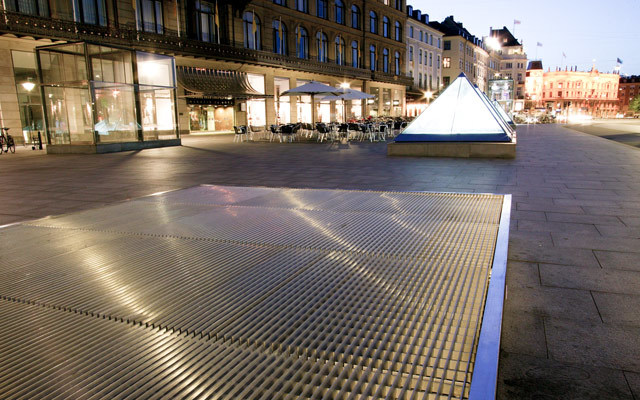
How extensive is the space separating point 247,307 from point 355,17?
4356cm

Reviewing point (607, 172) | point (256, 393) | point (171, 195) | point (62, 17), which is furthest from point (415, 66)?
point (256, 393)

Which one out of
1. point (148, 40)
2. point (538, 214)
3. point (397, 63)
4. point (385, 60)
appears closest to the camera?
point (538, 214)

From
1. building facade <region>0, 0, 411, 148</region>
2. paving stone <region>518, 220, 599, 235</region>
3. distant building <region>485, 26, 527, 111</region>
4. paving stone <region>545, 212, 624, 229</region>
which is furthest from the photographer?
distant building <region>485, 26, 527, 111</region>

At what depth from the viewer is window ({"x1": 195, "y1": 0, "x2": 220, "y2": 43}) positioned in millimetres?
28250

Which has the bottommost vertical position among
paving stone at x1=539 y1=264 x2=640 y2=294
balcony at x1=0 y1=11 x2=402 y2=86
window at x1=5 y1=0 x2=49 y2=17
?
paving stone at x1=539 y1=264 x2=640 y2=294

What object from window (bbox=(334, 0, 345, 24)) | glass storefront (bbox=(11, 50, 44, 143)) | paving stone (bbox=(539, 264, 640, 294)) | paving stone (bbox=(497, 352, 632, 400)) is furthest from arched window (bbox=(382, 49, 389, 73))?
paving stone (bbox=(497, 352, 632, 400))

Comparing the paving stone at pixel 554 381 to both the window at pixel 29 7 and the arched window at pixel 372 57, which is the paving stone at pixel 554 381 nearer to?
the window at pixel 29 7

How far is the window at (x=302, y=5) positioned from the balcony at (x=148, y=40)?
4154 mm

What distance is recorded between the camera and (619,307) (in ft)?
8.91

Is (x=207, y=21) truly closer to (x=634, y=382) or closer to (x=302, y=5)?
(x=302, y=5)

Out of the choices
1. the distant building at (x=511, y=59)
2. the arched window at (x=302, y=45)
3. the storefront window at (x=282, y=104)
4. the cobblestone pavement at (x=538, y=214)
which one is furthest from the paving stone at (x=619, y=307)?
the distant building at (x=511, y=59)

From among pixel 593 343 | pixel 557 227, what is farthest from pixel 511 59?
pixel 593 343

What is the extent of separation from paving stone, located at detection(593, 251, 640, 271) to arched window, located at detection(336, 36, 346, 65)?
38078mm

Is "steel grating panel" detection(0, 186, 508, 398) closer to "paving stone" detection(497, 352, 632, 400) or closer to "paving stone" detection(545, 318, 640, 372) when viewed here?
"paving stone" detection(497, 352, 632, 400)
